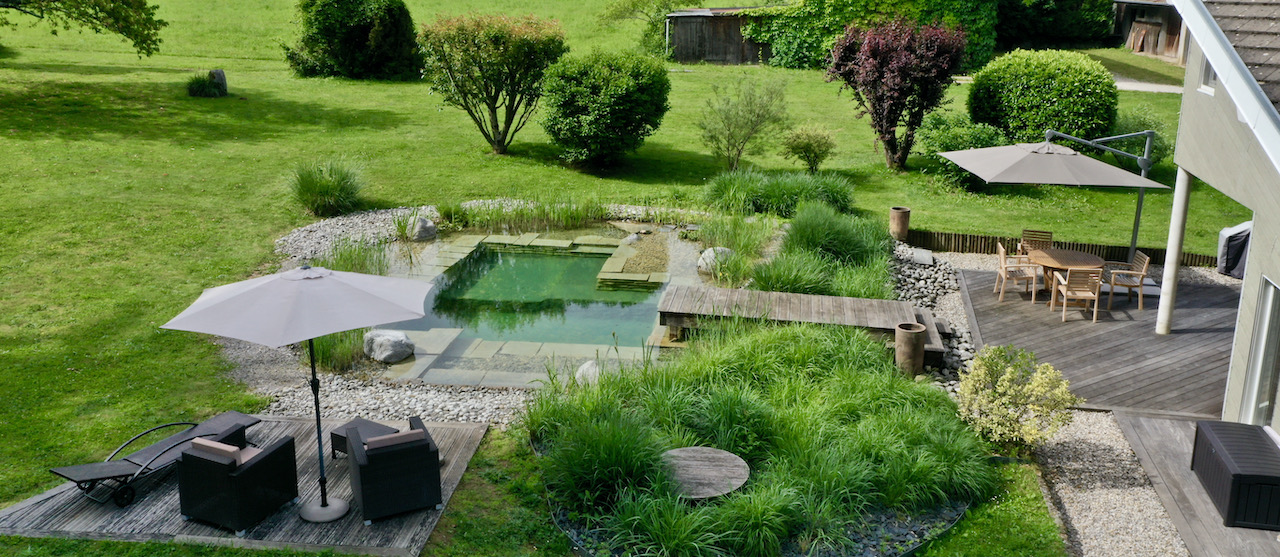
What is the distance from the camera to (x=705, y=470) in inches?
257

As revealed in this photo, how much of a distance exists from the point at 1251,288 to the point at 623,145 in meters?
11.4

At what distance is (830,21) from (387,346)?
820 inches

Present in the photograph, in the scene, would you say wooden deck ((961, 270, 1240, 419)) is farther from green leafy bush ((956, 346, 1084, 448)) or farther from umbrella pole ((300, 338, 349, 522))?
umbrella pole ((300, 338, 349, 522))

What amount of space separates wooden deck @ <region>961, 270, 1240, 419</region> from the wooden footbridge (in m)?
0.86

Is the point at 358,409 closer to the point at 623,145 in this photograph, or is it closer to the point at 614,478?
the point at 614,478

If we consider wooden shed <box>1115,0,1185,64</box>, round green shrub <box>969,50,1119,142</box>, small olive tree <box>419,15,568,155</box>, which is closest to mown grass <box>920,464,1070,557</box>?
round green shrub <box>969,50,1119,142</box>

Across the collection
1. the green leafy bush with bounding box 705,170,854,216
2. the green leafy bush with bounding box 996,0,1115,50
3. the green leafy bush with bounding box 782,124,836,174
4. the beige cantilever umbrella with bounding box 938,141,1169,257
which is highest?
the green leafy bush with bounding box 996,0,1115,50

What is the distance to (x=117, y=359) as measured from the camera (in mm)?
9055

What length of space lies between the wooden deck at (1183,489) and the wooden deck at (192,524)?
16.8 ft

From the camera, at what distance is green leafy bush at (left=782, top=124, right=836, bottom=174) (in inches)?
654

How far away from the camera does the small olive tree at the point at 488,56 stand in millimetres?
16594

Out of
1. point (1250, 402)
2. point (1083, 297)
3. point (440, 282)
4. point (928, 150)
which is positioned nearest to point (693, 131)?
point (928, 150)

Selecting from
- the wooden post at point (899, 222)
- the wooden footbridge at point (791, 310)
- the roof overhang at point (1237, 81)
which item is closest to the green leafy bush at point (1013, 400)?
the wooden footbridge at point (791, 310)

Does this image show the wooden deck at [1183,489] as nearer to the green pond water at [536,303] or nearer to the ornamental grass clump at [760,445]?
the ornamental grass clump at [760,445]
